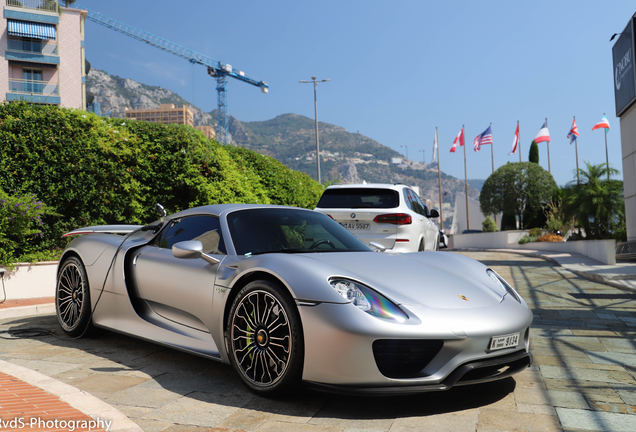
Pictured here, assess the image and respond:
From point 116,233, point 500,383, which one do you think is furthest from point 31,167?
point 500,383

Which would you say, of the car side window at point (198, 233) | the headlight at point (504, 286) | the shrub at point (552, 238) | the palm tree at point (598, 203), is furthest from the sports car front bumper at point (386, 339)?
the shrub at point (552, 238)

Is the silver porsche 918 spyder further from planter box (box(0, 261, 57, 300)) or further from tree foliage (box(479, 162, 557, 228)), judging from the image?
tree foliage (box(479, 162, 557, 228))

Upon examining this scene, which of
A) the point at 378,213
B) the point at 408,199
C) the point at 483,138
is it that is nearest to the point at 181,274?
the point at 378,213

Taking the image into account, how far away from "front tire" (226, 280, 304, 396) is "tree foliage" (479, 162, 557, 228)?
123 ft

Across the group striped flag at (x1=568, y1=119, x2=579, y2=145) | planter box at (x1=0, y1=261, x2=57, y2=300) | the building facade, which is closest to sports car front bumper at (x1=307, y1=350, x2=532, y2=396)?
planter box at (x1=0, y1=261, x2=57, y2=300)

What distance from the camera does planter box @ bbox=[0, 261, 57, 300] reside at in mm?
7375

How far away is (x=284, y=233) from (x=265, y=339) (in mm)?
1097

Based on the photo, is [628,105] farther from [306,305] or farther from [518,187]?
[518,187]

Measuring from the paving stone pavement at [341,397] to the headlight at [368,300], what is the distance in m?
0.56

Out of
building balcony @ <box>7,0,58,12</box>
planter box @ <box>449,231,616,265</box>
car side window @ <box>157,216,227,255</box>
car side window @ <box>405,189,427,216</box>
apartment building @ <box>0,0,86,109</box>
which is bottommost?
planter box @ <box>449,231,616,265</box>

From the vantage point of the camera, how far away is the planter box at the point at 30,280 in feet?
24.2

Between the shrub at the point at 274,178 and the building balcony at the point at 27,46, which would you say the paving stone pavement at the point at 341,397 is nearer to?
the shrub at the point at 274,178

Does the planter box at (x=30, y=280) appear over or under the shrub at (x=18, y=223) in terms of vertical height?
under

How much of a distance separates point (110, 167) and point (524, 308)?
7.24 m
